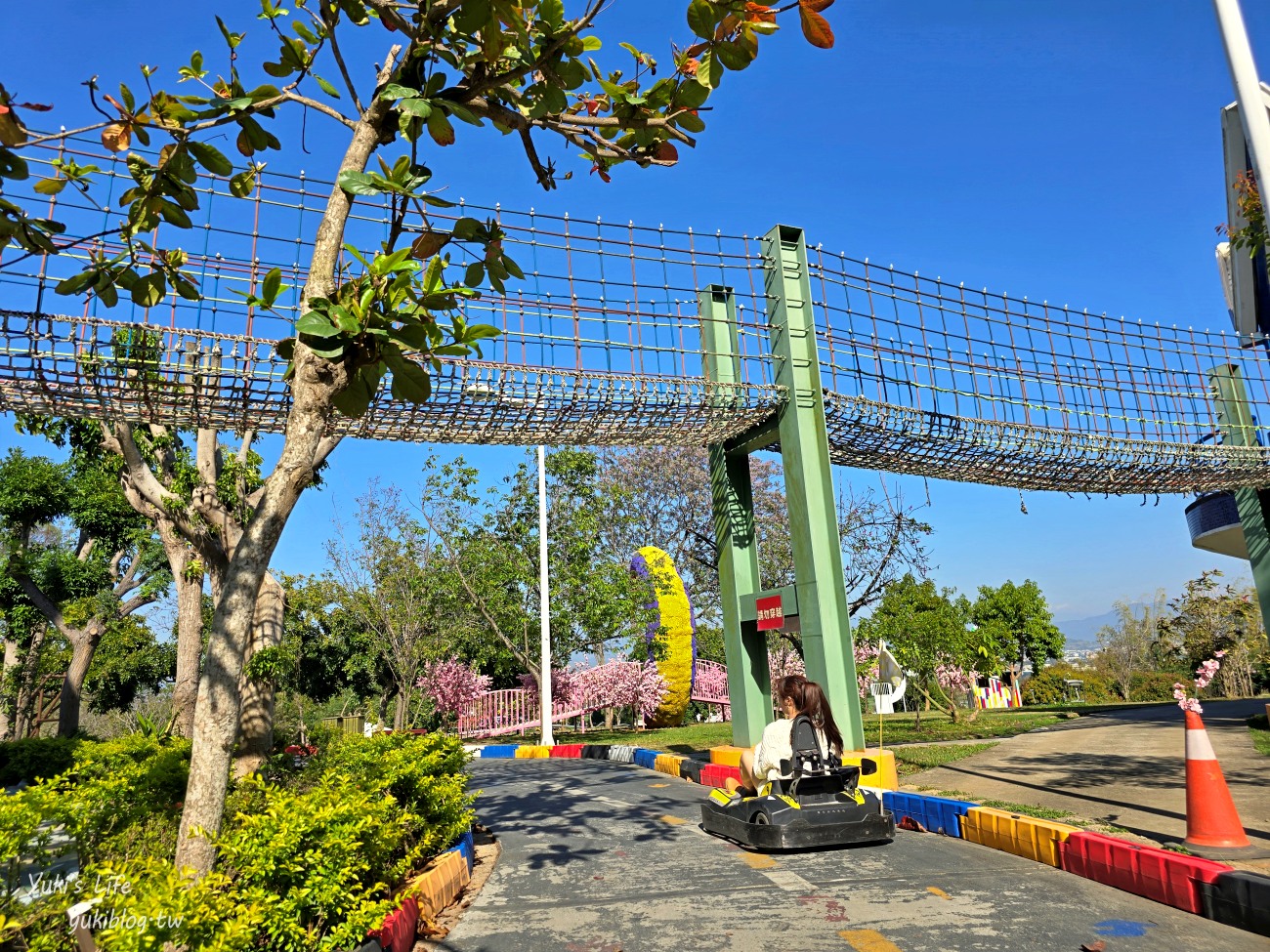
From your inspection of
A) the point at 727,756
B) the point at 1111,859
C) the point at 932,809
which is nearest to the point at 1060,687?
the point at 727,756

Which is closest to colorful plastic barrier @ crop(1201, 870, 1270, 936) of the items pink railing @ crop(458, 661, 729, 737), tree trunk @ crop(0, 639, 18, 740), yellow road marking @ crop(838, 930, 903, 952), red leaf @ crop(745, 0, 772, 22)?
yellow road marking @ crop(838, 930, 903, 952)

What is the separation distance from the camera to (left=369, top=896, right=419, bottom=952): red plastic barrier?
4047 mm

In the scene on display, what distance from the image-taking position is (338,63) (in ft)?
14.0

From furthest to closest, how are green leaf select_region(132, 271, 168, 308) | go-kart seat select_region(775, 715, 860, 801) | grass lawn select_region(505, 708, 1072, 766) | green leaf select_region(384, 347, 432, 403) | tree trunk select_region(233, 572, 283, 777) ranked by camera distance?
1. grass lawn select_region(505, 708, 1072, 766)
2. tree trunk select_region(233, 572, 283, 777)
3. go-kart seat select_region(775, 715, 860, 801)
4. green leaf select_region(132, 271, 168, 308)
5. green leaf select_region(384, 347, 432, 403)

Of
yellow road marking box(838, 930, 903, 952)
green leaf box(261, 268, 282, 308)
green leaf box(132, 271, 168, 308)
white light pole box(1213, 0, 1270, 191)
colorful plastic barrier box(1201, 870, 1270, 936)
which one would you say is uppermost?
white light pole box(1213, 0, 1270, 191)

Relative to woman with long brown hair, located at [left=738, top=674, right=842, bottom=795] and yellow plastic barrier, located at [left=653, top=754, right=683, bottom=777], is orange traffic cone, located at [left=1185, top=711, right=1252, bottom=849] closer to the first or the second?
woman with long brown hair, located at [left=738, top=674, right=842, bottom=795]

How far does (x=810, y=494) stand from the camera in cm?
983

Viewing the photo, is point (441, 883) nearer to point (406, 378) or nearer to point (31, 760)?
point (406, 378)

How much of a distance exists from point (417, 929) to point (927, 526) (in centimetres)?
2327

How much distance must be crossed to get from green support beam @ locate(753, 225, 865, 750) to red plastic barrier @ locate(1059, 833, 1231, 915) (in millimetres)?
3662

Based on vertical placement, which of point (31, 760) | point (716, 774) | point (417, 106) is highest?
point (417, 106)

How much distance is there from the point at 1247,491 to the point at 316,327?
57.9ft

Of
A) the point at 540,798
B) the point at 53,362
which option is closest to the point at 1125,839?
the point at 540,798

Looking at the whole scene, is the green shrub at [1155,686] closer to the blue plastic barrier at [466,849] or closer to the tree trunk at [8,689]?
the blue plastic barrier at [466,849]
